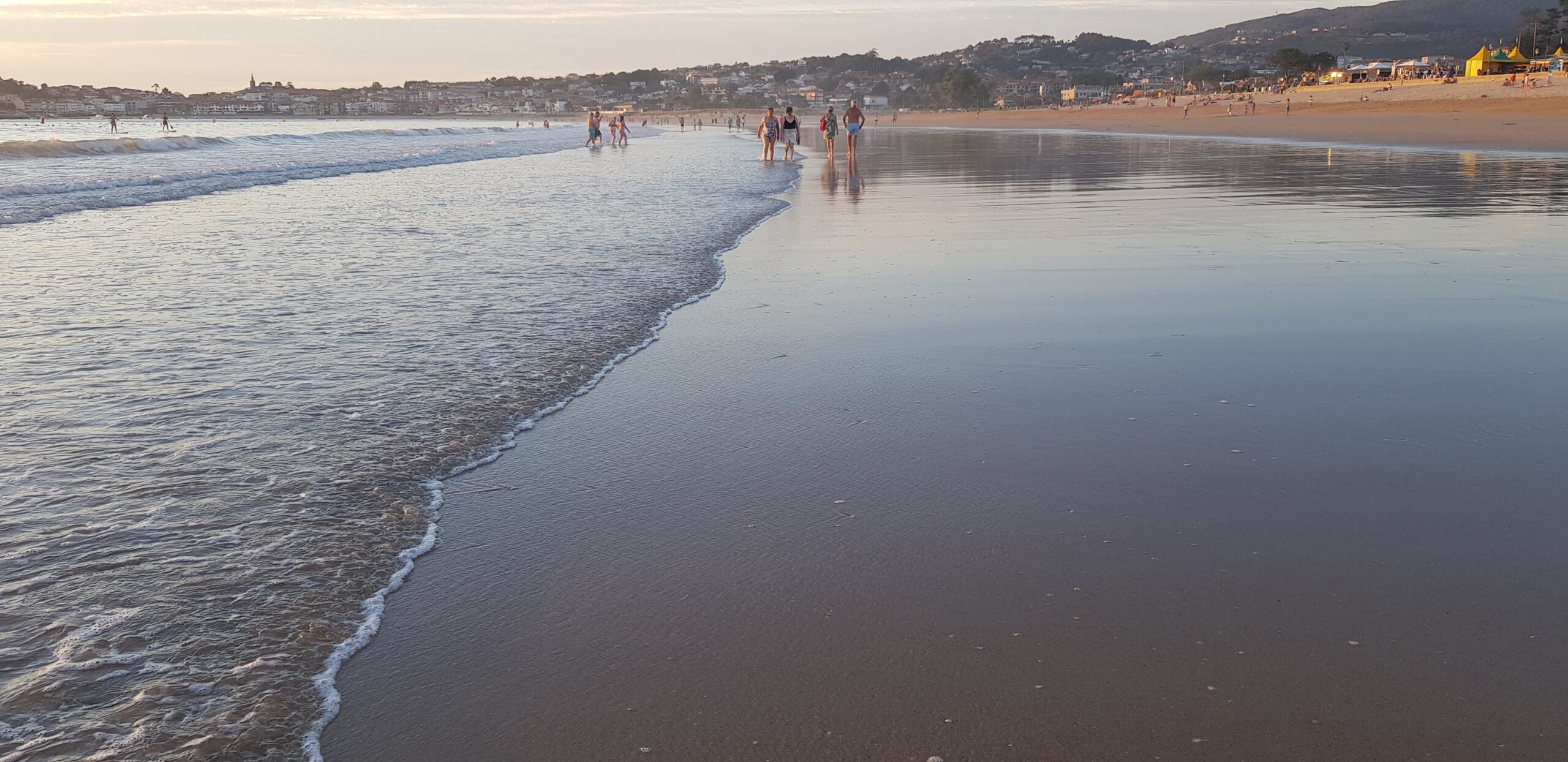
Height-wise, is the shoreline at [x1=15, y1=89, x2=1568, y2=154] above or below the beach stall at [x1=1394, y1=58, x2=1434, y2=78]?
below

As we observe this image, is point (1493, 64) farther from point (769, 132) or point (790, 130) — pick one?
point (769, 132)

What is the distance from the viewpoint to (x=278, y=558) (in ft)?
9.95

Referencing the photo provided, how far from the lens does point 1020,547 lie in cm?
308

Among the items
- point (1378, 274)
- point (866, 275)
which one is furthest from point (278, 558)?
point (1378, 274)

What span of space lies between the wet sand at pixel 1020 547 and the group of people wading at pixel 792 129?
1771 cm

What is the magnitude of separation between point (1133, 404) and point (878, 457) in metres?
1.24

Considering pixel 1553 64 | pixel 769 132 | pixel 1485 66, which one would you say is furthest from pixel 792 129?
pixel 1485 66

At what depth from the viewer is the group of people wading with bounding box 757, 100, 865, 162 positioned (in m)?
23.7

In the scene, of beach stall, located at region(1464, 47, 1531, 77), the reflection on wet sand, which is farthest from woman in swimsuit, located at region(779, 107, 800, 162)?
beach stall, located at region(1464, 47, 1531, 77)

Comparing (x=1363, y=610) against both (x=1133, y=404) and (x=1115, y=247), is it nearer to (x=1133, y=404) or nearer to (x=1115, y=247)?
(x=1133, y=404)

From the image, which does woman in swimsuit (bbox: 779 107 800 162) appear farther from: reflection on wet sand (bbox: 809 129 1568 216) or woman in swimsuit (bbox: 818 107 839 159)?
reflection on wet sand (bbox: 809 129 1568 216)

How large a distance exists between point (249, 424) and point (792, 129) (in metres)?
24.0

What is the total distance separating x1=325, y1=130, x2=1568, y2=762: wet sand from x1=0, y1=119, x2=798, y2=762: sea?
224 millimetres

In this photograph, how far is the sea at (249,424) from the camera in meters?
2.41
